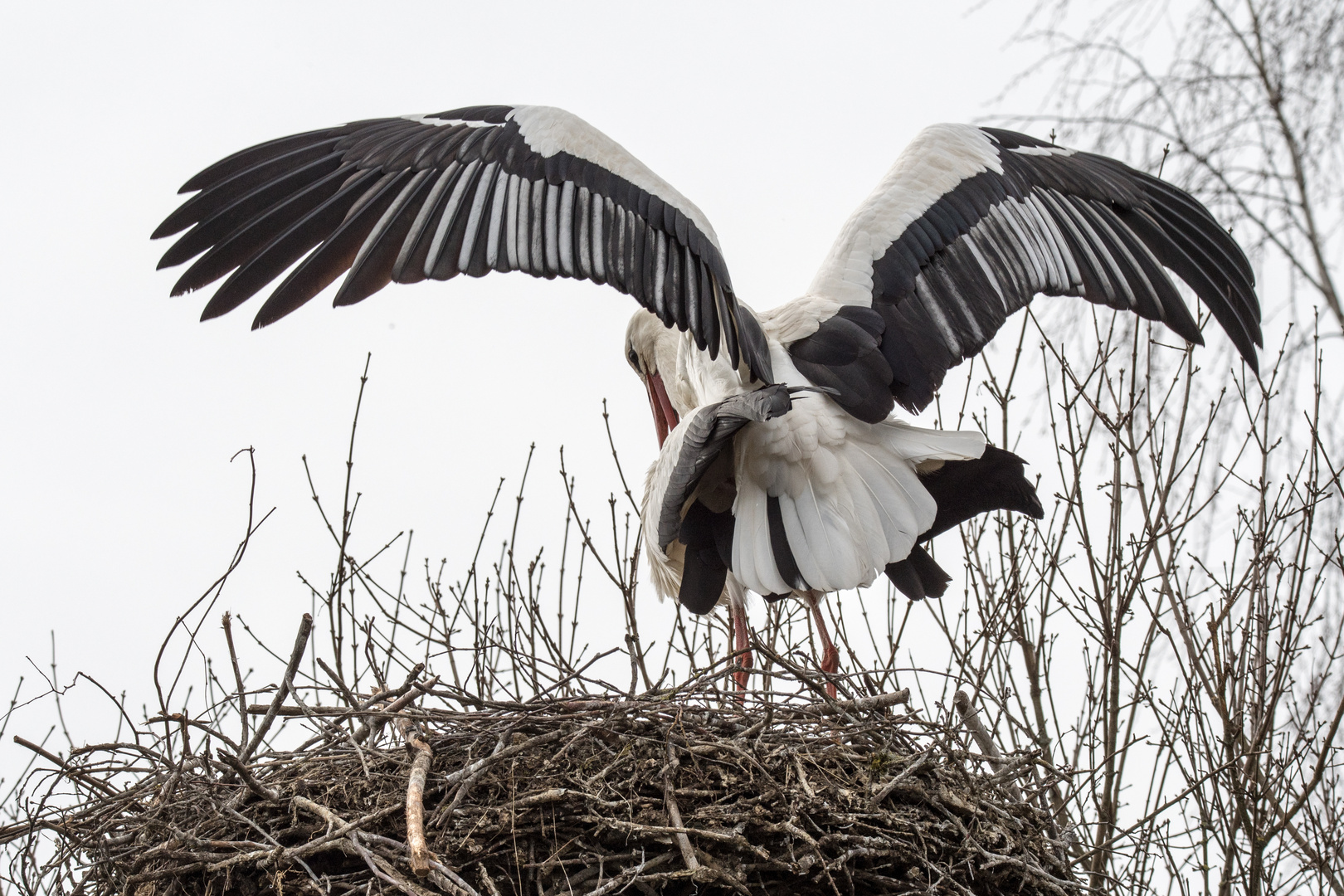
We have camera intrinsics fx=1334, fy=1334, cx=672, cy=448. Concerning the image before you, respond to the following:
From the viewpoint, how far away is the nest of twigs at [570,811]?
3.26m

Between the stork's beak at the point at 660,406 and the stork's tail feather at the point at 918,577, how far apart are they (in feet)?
5.07

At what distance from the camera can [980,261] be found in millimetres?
4992

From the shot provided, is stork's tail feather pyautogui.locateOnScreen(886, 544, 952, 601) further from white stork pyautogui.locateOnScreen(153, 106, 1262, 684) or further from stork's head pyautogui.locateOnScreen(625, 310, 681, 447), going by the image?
stork's head pyautogui.locateOnScreen(625, 310, 681, 447)

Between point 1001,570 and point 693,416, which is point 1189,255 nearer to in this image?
point 1001,570

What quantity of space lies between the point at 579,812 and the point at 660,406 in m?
2.89

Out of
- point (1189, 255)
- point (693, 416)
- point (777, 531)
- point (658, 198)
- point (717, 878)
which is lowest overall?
point (717, 878)

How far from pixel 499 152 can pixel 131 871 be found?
2.36 m

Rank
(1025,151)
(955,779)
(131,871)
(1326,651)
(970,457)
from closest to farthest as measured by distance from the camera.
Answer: (131,871) < (955,779) < (970,457) < (1326,651) < (1025,151)

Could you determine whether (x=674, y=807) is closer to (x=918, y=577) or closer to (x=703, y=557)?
(x=703, y=557)

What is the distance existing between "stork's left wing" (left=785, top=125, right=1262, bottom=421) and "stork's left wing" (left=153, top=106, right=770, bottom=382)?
39 cm

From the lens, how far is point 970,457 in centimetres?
422

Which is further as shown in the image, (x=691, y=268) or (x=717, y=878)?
(x=691, y=268)

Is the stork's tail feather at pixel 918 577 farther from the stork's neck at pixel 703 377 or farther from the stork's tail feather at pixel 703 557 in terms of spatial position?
the stork's neck at pixel 703 377

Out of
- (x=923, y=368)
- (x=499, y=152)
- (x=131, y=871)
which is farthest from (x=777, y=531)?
(x=131, y=871)
